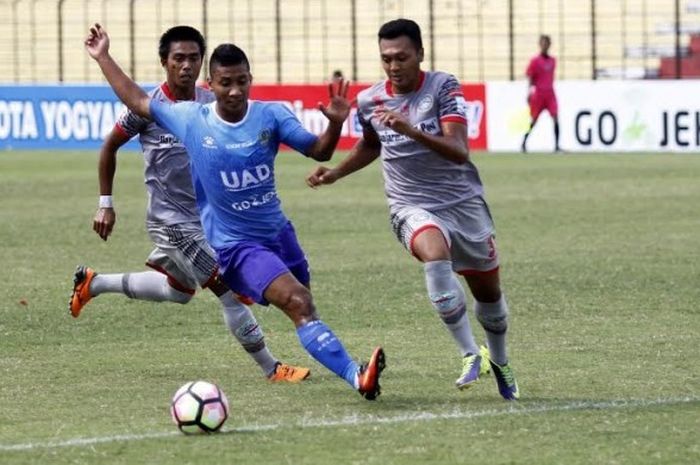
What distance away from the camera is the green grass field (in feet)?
24.8

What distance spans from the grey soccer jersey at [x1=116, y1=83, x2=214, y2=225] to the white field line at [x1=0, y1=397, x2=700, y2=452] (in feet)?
8.06

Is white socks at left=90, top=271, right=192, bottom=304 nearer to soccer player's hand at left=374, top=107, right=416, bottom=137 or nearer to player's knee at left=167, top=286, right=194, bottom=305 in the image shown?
player's knee at left=167, top=286, right=194, bottom=305

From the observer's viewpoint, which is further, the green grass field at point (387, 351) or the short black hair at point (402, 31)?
the short black hair at point (402, 31)

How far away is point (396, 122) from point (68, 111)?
93.2 feet

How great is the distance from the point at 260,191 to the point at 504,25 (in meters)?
32.6

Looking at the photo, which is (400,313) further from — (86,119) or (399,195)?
(86,119)

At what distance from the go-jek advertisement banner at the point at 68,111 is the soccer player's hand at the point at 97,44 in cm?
2514

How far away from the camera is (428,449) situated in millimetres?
7410

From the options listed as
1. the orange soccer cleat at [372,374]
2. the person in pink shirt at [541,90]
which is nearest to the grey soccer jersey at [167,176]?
the orange soccer cleat at [372,374]

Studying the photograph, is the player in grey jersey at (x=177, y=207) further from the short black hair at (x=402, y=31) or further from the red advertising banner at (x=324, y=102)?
the red advertising banner at (x=324, y=102)

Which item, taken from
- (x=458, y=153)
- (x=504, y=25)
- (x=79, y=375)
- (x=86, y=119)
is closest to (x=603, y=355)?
(x=458, y=153)

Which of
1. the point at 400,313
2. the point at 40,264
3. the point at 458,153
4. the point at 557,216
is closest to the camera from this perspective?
the point at 458,153

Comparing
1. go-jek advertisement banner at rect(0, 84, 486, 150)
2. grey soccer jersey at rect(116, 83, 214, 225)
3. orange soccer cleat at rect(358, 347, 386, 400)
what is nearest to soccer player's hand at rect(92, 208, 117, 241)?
grey soccer jersey at rect(116, 83, 214, 225)

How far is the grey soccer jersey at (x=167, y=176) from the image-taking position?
33.7ft
